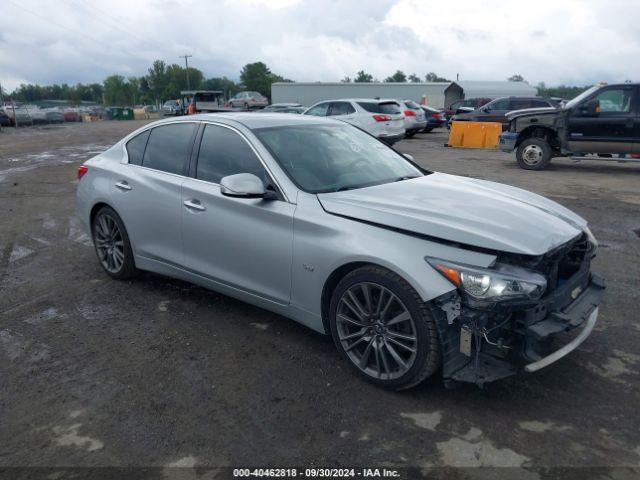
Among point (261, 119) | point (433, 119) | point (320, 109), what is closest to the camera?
point (261, 119)

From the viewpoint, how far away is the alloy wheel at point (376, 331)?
3047mm

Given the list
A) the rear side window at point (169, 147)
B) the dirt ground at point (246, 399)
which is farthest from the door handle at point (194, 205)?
the dirt ground at point (246, 399)

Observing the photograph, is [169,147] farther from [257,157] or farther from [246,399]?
[246,399]

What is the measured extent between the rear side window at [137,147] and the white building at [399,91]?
44.2 metres

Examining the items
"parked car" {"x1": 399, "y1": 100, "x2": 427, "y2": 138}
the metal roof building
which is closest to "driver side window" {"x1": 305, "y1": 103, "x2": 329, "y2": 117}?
"parked car" {"x1": 399, "y1": 100, "x2": 427, "y2": 138}

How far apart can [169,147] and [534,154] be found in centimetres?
1029

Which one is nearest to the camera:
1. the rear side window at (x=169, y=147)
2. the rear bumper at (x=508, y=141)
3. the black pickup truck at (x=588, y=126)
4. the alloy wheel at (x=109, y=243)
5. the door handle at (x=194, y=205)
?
the door handle at (x=194, y=205)

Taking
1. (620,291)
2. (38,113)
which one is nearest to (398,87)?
(38,113)

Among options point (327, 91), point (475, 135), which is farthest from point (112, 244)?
point (327, 91)

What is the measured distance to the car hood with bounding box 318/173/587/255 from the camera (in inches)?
116

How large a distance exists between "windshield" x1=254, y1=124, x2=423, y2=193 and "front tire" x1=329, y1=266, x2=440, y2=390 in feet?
2.68

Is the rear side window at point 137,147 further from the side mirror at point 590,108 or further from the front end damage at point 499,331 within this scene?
the side mirror at point 590,108

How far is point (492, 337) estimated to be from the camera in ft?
9.29

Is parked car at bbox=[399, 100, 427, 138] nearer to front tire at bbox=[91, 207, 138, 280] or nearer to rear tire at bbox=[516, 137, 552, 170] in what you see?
rear tire at bbox=[516, 137, 552, 170]
